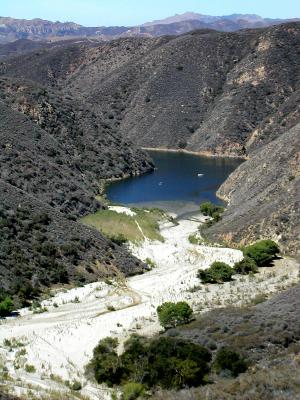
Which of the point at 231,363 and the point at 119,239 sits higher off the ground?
the point at 231,363

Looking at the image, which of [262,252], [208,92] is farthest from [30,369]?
[208,92]

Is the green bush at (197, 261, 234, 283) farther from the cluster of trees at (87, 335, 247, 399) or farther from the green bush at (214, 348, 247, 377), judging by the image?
the green bush at (214, 348, 247, 377)

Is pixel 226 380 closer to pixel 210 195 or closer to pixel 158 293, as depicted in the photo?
pixel 158 293

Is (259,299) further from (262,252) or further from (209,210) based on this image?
(209,210)

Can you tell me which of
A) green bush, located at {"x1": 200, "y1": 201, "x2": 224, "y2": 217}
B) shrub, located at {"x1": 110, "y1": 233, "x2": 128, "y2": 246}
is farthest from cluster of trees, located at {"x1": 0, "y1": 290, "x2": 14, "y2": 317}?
green bush, located at {"x1": 200, "y1": 201, "x2": 224, "y2": 217}

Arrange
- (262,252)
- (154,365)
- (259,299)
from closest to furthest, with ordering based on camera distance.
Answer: (154,365)
(259,299)
(262,252)
